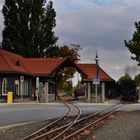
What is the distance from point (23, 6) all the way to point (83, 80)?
2200cm

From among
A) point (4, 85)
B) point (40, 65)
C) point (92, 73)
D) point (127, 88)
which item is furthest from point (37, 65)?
point (127, 88)

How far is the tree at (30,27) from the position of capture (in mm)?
86688

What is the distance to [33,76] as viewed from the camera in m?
66.6

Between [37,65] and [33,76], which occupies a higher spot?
[37,65]

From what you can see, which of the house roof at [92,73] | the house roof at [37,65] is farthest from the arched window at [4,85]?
the house roof at [92,73]

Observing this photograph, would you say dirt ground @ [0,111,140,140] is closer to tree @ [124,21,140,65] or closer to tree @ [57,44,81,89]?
tree @ [124,21,140,65]

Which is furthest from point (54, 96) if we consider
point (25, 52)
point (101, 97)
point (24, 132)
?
point (24, 132)

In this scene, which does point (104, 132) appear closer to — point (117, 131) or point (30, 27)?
point (117, 131)

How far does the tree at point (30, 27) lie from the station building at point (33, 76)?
1199 centimetres

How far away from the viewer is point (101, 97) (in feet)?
201

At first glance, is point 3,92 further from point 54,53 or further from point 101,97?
point 54,53

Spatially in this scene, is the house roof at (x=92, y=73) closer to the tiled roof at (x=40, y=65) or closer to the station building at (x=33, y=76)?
the station building at (x=33, y=76)

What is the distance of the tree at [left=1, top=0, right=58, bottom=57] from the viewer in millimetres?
86688

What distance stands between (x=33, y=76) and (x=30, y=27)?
21568mm
